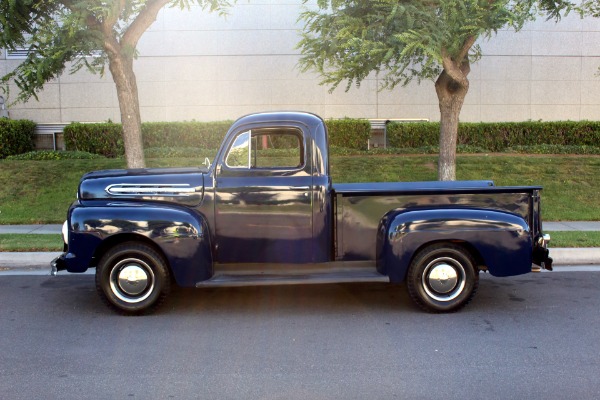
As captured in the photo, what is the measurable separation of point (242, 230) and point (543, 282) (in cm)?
418

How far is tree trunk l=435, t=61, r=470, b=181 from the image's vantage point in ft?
39.7

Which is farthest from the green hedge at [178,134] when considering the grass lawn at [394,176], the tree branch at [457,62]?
the tree branch at [457,62]

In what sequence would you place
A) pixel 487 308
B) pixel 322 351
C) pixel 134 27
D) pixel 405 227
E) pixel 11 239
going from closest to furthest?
pixel 322 351 → pixel 405 227 → pixel 487 308 → pixel 11 239 → pixel 134 27

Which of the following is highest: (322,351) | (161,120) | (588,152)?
(161,120)

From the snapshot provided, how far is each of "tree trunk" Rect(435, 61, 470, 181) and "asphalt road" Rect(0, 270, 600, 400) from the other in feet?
16.6

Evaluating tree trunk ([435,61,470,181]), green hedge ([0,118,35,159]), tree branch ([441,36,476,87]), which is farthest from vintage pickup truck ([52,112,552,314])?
green hedge ([0,118,35,159])

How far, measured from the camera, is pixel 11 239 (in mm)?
9945

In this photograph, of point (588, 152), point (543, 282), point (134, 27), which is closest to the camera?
point (543, 282)

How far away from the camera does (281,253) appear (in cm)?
625

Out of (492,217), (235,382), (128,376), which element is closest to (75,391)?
(128,376)

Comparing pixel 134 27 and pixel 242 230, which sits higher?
pixel 134 27

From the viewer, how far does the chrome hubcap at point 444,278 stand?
243 inches

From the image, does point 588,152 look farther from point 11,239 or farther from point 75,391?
point 75,391

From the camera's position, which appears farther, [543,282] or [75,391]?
[543,282]
